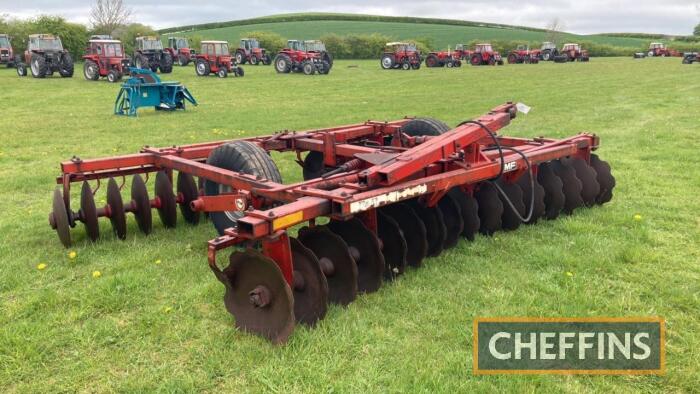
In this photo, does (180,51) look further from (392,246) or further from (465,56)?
(392,246)

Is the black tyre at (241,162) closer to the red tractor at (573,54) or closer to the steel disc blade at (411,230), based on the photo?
the steel disc blade at (411,230)

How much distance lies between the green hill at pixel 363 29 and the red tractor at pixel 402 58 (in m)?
27.2

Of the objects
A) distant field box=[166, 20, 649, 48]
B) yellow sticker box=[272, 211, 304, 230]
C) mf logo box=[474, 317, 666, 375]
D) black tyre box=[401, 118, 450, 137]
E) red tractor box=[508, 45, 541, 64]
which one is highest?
distant field box=[166, 20, 649, 48]

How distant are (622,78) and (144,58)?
21.6 m

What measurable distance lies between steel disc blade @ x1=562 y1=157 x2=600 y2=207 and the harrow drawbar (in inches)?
0.5

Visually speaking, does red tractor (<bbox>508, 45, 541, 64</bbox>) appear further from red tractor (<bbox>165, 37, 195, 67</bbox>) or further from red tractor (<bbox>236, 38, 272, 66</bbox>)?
red tractor (<bbox>165, 37, 195, 67</bbox>)

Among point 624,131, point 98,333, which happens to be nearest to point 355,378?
point 98,333

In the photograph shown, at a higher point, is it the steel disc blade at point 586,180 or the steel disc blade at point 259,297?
the steel disc blade at point 586,180

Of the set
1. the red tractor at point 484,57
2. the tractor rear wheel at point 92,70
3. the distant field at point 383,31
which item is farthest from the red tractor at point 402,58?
the distant field at point 383,31

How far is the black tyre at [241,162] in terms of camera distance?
413 centimetres

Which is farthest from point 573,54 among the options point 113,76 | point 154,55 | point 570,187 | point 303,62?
point 570,187

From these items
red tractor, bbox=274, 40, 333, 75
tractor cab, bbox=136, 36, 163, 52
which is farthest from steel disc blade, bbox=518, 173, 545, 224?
tractor cab, bbox=136, 36, 163, 52

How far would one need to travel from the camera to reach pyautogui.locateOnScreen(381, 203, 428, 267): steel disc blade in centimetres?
390

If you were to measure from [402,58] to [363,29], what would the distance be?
37.3 meters
